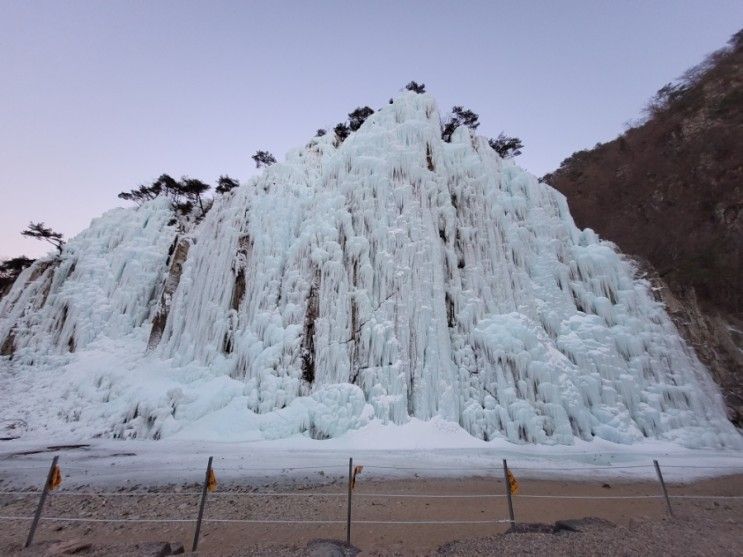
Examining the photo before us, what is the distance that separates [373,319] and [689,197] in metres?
20.6

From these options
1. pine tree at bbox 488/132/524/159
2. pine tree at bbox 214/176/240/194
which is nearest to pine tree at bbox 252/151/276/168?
pine tree at bbox 214/176/240/194

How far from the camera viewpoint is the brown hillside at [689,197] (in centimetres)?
1399

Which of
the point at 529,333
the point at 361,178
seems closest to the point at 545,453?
the point at 529,333

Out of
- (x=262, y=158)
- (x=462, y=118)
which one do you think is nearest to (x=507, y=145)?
(x=462, y=118)

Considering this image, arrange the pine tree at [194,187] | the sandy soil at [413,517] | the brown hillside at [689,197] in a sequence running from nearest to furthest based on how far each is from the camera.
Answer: the sandy soil at [413,517], the brown hillside at [689,197], the pine tree at [194,187]

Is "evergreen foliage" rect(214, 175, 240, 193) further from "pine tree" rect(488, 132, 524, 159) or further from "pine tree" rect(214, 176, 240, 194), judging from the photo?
"pine tree" rect(488, 132, 524, 159)

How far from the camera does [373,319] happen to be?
13.3 metres

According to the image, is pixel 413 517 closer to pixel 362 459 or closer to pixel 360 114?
pixel 362 459

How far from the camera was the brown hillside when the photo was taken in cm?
1399

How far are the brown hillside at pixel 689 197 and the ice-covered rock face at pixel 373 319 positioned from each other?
1935 mm

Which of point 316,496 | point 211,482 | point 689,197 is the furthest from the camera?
point 689,197

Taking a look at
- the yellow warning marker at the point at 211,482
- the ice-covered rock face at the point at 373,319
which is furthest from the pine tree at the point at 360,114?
the yellow warning marker at the point at 211,482

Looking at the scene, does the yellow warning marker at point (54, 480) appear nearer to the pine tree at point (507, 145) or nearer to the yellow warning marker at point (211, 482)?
the yellow warning marker at point (211, 482)

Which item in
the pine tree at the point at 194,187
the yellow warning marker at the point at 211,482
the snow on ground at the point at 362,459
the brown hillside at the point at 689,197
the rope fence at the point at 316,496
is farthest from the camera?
the pine tree at the point at 194,187
